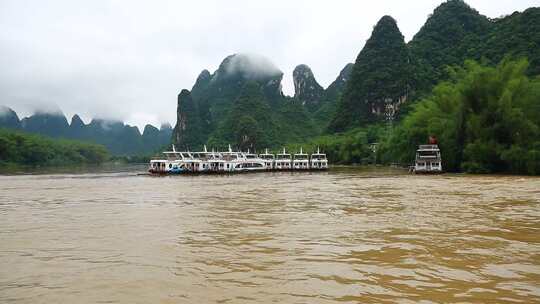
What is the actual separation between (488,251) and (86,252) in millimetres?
7800

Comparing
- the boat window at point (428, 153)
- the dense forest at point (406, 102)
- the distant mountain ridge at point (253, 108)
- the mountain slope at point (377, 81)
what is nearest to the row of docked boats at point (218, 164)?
the dense forest at point (406, 102)

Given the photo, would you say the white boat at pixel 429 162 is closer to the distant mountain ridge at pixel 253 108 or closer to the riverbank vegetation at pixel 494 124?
the riverbank vegetation at pixel 494 124

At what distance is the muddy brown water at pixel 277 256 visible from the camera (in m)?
5.79

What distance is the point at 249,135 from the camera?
11181 cm

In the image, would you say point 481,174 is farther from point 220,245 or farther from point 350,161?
point 350,161

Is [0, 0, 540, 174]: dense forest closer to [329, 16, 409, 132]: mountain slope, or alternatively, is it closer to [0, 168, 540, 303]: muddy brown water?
[329, 16, 409, 132]: mountain slope

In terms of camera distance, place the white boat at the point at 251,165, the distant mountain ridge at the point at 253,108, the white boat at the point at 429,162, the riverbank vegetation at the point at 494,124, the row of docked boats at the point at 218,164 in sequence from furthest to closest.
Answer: the distant mountain ridge at the point at 253,108 < the white boat at the point at 251,165 < the row of docked boats at the point at 218,164 < the white boat at the point at 429,162 < the riverbank vegetation at the point at 494,124

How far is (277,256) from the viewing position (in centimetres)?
802

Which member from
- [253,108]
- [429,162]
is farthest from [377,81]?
[429,162]

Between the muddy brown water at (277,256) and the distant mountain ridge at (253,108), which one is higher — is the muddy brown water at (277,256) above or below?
below

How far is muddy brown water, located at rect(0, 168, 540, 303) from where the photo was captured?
19.0ft

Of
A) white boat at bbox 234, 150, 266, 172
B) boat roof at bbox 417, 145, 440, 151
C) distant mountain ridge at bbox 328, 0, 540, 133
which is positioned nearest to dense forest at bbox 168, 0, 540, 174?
distant mountain ridge at bbox 328, 0, 540, 133

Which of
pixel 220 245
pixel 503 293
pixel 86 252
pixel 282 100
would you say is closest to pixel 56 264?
pixel 86 252

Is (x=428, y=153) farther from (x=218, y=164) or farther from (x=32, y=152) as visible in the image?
(x=32, y=152)
